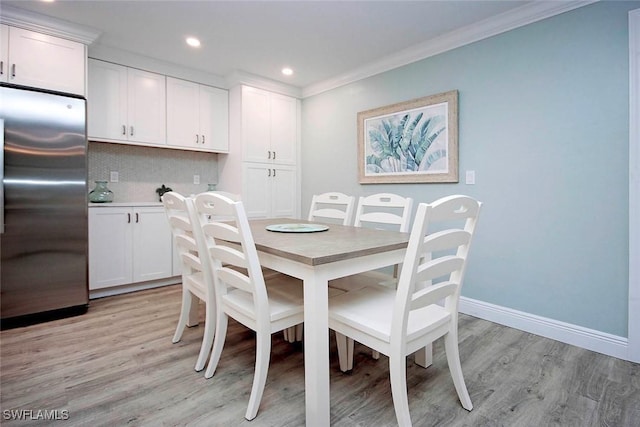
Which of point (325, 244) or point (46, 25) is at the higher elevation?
point (46, 25)

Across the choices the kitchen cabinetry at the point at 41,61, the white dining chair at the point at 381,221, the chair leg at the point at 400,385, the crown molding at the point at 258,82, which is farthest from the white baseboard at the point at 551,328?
the kitchen cabinetry at the point at 41,61

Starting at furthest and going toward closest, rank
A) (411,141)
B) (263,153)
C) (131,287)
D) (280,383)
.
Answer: (263,153)
(131,287)
(411,141)
(280,383)

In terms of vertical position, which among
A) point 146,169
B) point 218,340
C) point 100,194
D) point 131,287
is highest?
point 146,169

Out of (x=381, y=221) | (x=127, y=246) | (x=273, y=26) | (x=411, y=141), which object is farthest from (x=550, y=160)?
(x=127, y=246)

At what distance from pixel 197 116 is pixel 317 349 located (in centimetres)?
318

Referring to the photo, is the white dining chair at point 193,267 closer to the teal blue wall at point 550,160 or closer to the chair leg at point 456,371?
the chair leg at point 456,371

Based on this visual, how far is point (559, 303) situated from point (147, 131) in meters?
3.87

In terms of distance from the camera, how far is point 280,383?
1662mm

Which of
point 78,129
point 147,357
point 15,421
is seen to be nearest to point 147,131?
point 78,129

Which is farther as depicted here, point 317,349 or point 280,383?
point 280,383

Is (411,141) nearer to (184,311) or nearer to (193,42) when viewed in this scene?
(193,42)

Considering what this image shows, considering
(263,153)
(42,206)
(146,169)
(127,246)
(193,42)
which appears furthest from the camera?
(263,153)

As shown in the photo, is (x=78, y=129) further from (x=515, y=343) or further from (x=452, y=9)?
(x=515, y=343)

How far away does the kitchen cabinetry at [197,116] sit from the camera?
3434mm
